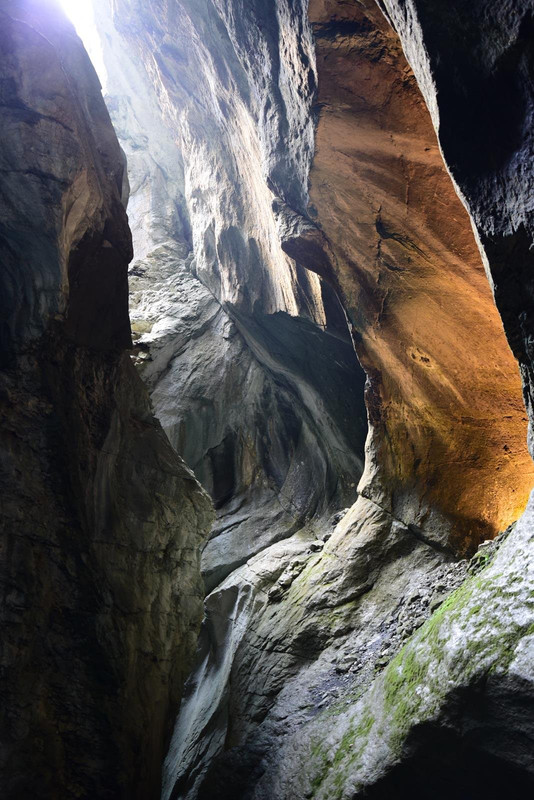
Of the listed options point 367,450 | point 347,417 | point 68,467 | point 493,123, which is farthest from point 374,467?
point 493,123

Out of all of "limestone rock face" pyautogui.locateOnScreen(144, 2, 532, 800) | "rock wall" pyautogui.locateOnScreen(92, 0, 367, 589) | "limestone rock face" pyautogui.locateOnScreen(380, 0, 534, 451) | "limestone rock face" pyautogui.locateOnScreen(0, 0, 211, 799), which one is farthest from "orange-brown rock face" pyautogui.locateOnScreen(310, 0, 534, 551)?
"limestone rock face" pyautogui.locateOnScreen(0, 0, 211, 799)

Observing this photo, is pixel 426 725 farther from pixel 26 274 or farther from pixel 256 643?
pixel 26 274

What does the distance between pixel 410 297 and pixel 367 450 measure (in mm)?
2679

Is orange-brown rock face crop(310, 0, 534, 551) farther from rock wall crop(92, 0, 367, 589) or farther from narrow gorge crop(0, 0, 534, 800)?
rock wall crop(92, 0, 367, 589)

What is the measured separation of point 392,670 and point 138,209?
1939 centimetres

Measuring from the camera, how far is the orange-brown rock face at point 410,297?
6711 mm

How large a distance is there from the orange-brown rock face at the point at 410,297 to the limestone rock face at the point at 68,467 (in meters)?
3.33

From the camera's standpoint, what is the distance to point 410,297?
784 centimetres

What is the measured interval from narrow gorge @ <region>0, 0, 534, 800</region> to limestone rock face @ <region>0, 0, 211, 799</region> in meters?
0.03

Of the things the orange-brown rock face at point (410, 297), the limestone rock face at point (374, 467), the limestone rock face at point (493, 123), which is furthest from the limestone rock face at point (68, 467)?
the limestone rock face at point (493, 123)

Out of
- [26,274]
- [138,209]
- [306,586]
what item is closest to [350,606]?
[306,586]

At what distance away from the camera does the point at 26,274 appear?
6.16 meters

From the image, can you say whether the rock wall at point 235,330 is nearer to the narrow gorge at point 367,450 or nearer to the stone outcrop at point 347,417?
the stone outcrop at point 347,417

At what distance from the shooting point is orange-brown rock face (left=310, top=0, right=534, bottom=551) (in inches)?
264
